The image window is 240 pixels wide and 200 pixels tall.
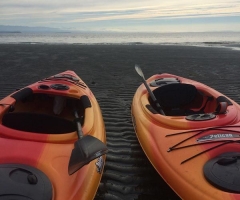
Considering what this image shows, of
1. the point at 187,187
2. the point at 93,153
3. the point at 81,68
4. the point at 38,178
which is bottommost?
the point at 81,68

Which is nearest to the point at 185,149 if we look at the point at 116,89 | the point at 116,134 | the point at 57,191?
the point at 57,191

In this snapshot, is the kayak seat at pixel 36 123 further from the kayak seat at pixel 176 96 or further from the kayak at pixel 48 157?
the kayak seat at pixel 176 96

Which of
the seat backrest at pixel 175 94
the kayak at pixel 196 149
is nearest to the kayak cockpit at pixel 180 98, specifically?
the seat backrest at pixel 175 94

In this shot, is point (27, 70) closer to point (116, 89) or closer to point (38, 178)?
point (116, 89)

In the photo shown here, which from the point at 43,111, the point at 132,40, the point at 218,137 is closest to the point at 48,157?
the point at 218,137

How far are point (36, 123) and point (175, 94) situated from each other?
2618mm

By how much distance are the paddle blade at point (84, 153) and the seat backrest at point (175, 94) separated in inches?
113

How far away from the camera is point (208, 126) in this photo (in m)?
3.63

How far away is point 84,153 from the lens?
8.29 feet

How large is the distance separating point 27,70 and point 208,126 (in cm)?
948

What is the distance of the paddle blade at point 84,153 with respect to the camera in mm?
2467

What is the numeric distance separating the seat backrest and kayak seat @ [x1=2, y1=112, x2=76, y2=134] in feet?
6.36

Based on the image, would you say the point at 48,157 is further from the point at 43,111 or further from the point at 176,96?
the point at 176,96

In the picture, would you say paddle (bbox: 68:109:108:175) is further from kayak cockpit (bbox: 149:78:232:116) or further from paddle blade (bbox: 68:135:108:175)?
kayak cockpit (bbox: 149:78:232:116)
